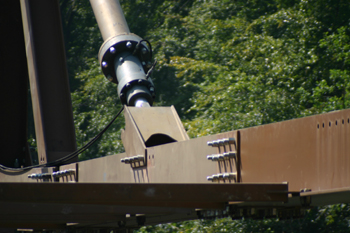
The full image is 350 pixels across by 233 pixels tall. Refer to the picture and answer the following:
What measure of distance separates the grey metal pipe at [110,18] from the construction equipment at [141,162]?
0.01 metres

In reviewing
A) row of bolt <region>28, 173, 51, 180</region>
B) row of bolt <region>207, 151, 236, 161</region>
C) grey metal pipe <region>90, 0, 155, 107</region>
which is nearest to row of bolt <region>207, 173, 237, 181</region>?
row of bolt <region>207, 151, 236, 161</region>

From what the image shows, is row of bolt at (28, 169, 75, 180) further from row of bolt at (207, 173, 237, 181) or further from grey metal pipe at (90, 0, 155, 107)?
row of bolt at (207, 173, 237, 181)

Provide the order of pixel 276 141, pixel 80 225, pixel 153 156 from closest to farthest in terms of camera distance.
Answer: pixel 276 141
pixel 153 156
pixel 80 225

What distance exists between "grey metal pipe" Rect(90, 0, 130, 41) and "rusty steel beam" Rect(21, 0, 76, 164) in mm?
661

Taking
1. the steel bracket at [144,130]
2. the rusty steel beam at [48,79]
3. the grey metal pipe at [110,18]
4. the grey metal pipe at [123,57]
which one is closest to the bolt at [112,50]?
the grey metal pipe at [123,57]

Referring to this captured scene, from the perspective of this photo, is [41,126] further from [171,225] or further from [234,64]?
[234,64]

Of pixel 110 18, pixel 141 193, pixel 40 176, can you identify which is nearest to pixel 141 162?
pixel 141 193

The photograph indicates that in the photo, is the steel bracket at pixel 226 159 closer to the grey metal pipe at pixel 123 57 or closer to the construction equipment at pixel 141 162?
the construction equipment at pixel 141 162

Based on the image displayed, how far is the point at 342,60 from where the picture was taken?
568 inches

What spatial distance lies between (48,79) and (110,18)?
1.03 meters

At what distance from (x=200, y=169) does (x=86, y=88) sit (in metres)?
16.2

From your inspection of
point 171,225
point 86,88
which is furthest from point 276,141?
point 86,88

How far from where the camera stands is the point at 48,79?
6.97 m

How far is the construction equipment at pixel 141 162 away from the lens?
11.3 feet
